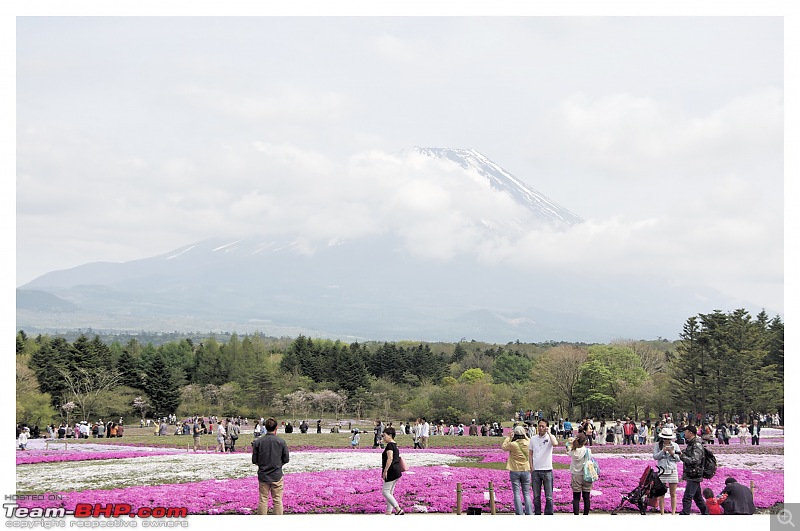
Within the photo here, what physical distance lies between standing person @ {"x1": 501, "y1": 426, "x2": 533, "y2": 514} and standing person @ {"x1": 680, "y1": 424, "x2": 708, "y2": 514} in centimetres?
315

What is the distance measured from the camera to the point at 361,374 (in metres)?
75.9

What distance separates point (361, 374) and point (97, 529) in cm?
6170

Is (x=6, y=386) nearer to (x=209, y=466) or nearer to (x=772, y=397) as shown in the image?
(x=209, y=466)

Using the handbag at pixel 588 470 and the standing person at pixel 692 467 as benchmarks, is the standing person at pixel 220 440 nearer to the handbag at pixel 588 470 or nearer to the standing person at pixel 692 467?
the handbag at pixel 588 470

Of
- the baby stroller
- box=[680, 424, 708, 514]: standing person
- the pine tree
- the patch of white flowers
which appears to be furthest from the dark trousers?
the pine tree

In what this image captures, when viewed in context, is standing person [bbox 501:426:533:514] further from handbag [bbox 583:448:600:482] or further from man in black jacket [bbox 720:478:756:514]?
man in black jacket [bbox 720:478:756:514]

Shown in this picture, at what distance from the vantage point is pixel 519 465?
1543 cm

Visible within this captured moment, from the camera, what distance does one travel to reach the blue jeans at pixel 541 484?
1558 centimetres

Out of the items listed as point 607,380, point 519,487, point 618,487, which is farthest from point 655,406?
point 519,487

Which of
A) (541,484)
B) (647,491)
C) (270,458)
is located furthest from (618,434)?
(270,458)

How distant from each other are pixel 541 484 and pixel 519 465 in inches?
38.4

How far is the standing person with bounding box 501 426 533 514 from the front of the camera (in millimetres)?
15398

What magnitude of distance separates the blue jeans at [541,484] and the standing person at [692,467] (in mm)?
2704

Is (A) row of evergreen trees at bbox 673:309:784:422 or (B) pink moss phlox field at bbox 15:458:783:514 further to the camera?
(A) row of evergreen trees at bbox 673:309:784:422
